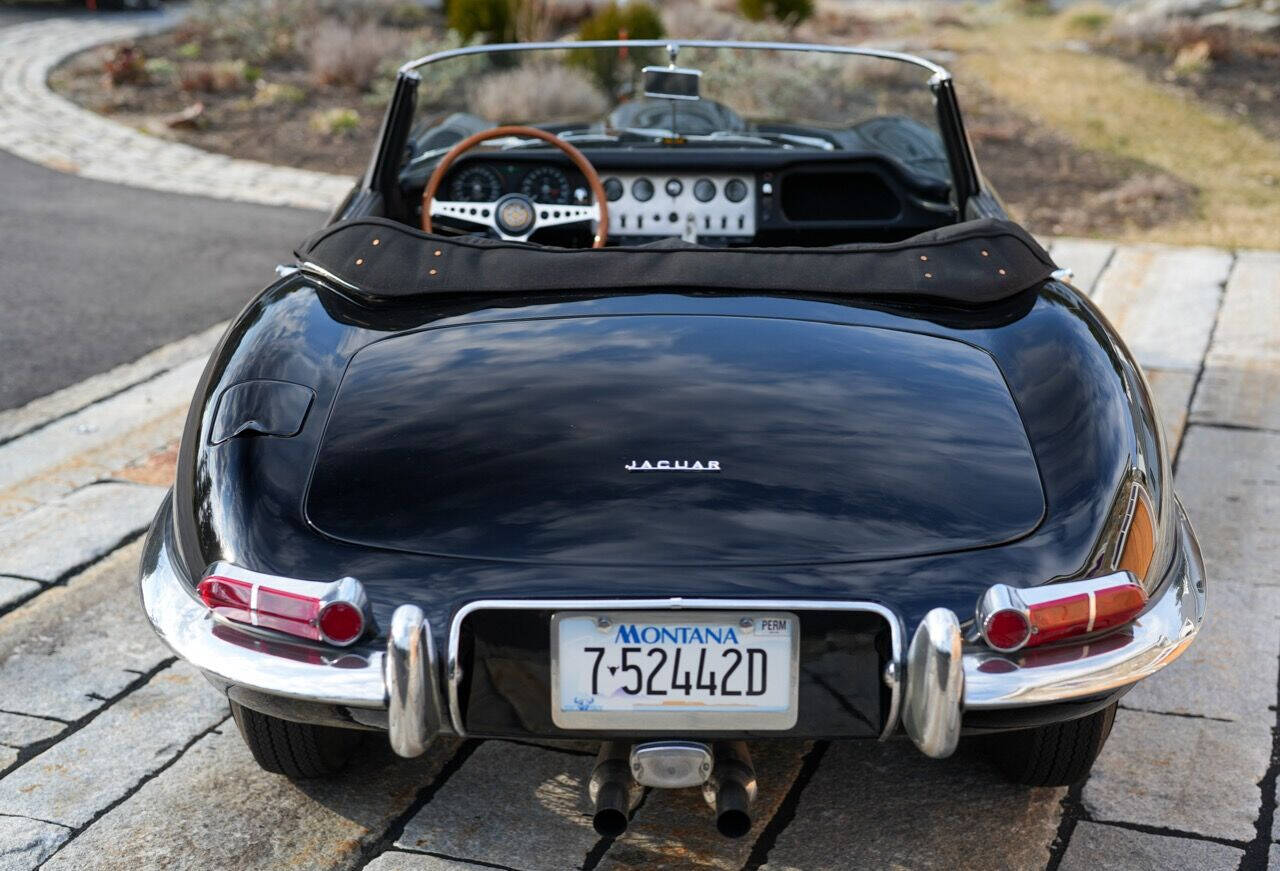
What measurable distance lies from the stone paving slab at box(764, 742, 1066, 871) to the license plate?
576 mm

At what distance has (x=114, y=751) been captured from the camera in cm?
289

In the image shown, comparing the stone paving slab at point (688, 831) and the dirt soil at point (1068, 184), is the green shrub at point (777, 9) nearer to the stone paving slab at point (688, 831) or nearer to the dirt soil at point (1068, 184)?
the dirt soil at point (1068, 184)

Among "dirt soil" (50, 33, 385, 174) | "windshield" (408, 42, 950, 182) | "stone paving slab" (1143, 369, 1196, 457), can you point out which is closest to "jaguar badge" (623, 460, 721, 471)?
"windshield" (408, 42, 950, 182)

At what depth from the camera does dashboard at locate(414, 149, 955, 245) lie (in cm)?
381

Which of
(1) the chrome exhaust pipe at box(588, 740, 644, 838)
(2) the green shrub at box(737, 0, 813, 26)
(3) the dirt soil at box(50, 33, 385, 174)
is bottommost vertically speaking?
(2) the green shrub at box(737, 0, 813, 26)

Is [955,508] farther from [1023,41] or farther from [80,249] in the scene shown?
[1023,41]

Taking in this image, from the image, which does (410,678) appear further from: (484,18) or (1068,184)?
(484,18)

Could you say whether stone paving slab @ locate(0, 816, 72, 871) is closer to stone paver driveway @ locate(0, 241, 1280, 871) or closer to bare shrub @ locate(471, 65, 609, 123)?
stone paver driveway @ locate(0, 241, 1280, 871)

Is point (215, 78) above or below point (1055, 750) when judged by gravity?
below

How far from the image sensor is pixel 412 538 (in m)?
2.19

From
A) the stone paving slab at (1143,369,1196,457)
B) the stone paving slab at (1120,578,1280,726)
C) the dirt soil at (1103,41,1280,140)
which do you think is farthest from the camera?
the dirt soil at (1103,41,1280,140)

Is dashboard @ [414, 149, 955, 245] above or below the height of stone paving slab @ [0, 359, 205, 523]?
above

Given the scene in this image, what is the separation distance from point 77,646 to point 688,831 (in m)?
1.73

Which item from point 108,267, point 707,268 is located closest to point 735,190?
point 707,268
